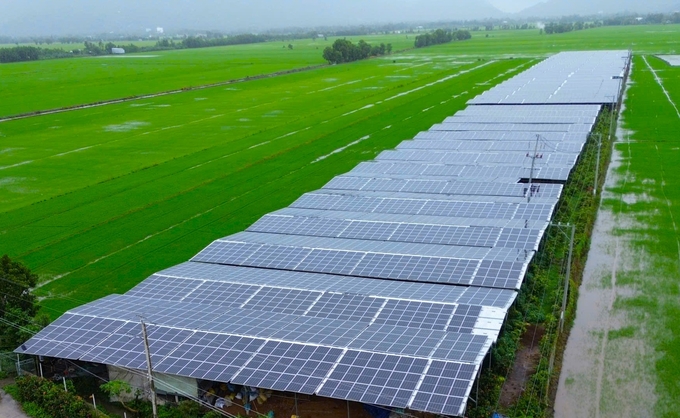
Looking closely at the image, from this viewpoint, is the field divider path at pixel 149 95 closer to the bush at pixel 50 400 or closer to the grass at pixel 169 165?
the grass at pixel 169 165

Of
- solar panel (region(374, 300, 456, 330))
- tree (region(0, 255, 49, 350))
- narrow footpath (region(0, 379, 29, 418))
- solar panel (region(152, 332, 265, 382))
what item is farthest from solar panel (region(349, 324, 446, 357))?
tree (region(0, 255, 49, 350))

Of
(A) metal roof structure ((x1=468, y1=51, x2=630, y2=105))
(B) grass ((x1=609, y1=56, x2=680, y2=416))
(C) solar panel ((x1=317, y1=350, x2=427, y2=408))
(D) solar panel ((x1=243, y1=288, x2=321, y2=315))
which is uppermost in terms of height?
(A) metal roof structure ((x1=468, y1=51, x2=630, y2=105))

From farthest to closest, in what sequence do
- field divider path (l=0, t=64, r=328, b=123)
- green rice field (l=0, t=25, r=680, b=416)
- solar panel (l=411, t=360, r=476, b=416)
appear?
field divider path (l=0, t=64, r=328, b=123)
green rice field (l=0, t=25, r=680, b=416)
solar panel (l=411, t=360, r=476, b=416)

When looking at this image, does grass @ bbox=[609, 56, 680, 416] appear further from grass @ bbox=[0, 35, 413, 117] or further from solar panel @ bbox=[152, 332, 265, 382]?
grass @ bbox=[0, 35, 413, 117]

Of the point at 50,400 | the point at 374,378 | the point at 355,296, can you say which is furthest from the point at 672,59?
the point at 50,400

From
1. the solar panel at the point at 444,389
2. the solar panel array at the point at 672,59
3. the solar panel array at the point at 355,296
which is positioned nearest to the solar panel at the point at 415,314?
the solar panel array at the point at 355,296

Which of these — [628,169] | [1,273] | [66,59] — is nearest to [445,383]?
[1,273]
